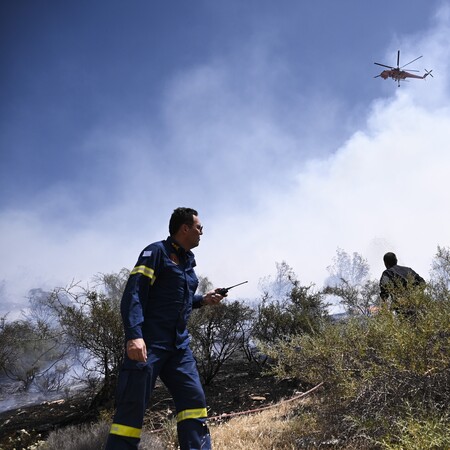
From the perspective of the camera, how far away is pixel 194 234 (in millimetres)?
2891

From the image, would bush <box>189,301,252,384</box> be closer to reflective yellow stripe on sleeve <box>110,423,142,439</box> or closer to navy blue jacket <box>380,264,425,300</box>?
navy blue jacket <box>380,264,425,300</box>

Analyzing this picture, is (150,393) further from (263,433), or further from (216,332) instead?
(216,332)

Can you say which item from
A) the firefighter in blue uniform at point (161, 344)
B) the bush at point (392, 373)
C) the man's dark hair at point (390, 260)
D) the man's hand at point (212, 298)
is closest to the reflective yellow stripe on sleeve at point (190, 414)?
the firefighter in blue uniform at point (161, 344)

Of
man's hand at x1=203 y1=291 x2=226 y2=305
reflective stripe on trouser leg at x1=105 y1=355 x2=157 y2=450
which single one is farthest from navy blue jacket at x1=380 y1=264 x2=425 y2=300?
reflective stripe on trouser leg at x1=105 y1=355 x2=157 y2=450

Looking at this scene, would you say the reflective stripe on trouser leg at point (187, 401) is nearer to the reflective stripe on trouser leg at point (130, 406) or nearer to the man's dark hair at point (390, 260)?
the reflective stripe on trouser leg at point (130, 406)

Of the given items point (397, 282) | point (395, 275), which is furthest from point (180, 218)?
point (395, 275)

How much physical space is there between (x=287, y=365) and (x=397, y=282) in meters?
1.96

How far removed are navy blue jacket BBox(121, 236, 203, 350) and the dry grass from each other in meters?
1.16

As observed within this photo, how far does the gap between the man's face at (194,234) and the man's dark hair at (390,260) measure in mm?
3151

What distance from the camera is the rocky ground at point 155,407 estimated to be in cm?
514

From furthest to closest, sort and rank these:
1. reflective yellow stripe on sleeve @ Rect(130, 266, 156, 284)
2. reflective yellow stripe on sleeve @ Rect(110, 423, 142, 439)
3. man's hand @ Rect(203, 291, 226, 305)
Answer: man's hand @ Rect(203, 291, 226, 305) < reflective yellow stripe on sleeve @ Rect(130, 266, 156, 284) < reflective yellow stripe on sleeve @ Rect(110, 423, 142, 439)

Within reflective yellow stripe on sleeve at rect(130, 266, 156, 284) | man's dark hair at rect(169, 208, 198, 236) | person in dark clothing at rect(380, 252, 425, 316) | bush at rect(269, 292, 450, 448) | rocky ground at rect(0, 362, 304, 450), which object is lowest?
rocky ground at rect(0, 362, 304, 450)

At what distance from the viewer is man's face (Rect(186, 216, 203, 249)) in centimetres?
288

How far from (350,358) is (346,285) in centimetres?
698
